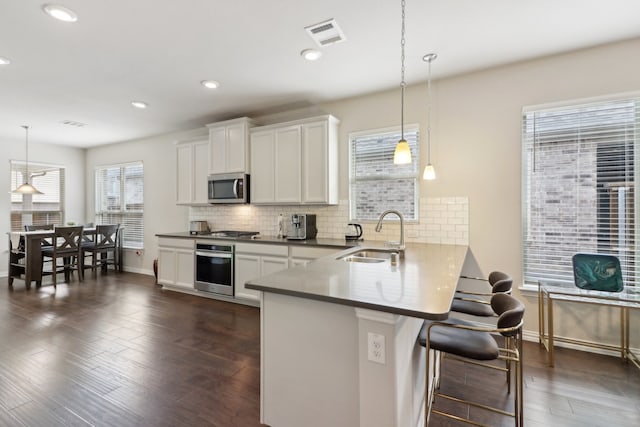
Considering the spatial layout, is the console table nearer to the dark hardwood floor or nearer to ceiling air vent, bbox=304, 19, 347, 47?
the dark hardwood floor

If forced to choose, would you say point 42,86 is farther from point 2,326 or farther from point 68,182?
point 68,182

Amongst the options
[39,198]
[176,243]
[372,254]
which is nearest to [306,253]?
[372,254]

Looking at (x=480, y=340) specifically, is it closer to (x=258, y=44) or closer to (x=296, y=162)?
(x=258, y=44)

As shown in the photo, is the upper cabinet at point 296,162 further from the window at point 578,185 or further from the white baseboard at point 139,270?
the white baseboard at point 139,270

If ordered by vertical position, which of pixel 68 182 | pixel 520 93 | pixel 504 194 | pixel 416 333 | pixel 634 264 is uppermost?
pixel 520 93

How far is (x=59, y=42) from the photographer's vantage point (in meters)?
2.54

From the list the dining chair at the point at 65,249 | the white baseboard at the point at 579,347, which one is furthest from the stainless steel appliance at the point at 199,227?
the white baseboard at the point at 579,347

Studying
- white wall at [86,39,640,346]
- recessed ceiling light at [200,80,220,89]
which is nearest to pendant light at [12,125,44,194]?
recessed ceiling light at [200,80,220,89]

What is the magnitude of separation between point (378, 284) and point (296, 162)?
2.63m

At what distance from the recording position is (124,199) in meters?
6.29

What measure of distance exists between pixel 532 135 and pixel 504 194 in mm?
617

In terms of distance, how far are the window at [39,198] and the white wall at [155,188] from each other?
1.30 meters

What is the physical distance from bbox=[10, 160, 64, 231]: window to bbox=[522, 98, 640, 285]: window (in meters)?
8.23

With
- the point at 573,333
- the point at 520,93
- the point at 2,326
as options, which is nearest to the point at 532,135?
the point at 520,93
